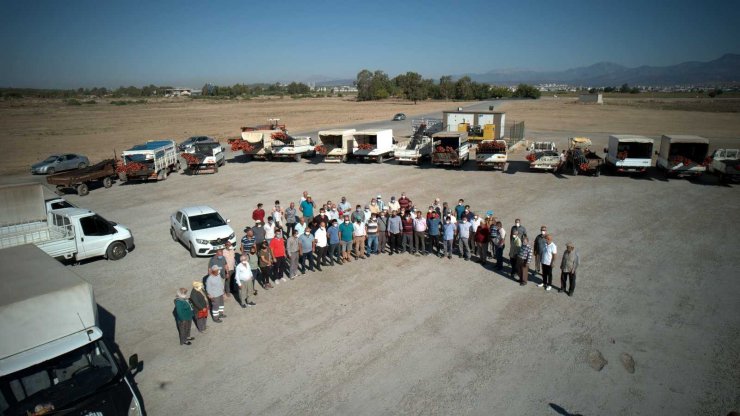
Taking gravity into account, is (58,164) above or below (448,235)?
above

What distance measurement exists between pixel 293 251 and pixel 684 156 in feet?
73.3

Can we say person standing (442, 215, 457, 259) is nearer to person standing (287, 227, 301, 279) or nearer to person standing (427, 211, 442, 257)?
person standing (427, 211, 442, 257)

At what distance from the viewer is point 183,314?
8.80 meters

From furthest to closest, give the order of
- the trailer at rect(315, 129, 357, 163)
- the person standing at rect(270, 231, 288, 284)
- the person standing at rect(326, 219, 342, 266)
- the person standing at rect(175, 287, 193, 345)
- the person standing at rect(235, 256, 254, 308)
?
1. the trailer at rect(315, 129, 357, 163)
2. the person standing at rect(326, 219, 342, 266)
3. the person standing at rect(270, 231, 288, 284)
4. the person standing at rect(235, 256, 254, 308)
5. the person standing at rect(175, 287, 193, 345)

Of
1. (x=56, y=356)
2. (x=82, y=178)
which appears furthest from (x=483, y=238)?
(x=82, y=178)

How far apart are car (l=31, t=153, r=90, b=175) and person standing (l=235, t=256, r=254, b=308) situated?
2325 cm

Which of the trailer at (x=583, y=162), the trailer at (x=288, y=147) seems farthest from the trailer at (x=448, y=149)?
the trailer at (x=288, y=147)

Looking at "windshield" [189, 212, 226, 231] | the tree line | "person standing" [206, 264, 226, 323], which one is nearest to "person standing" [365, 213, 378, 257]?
"windshield" [189, 212, 226, 231]

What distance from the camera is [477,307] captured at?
34.4ft

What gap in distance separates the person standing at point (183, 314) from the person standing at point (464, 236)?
766cm

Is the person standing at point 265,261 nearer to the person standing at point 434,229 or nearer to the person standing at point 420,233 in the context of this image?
the person standing at point 420,233

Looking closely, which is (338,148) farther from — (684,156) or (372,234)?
(684,156)

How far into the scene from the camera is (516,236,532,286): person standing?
11.3 m

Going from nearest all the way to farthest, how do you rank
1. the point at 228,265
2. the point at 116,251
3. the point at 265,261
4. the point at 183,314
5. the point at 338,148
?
the point at 183,314 → the point at 228,265 → the point at 265,261 → the point at 116,251 → the point at 338,148
